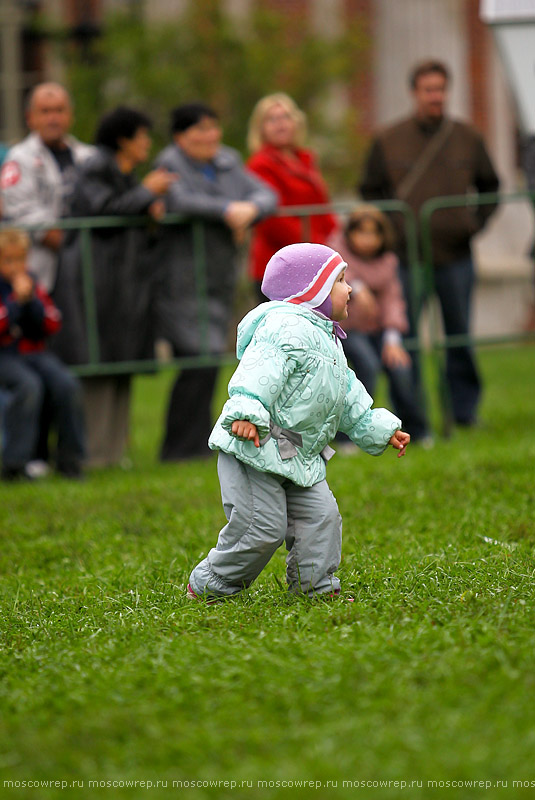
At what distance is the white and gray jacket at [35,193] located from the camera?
7.95 metres

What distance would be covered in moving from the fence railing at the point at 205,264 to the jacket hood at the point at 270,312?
3861mm

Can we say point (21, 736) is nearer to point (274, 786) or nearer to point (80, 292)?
point (274, 786)

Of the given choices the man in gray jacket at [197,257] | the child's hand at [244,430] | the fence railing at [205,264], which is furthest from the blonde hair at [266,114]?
the child's hand at [244,430]

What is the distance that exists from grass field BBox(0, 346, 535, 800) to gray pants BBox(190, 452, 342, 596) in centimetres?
9

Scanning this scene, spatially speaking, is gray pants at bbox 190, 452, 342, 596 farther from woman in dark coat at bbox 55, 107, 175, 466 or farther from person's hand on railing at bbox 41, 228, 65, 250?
person's hand on railing at bbox 41, 228, 65, 250

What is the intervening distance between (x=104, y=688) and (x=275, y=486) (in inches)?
38.5

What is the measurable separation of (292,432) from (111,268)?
4.17 m

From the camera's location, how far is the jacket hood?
4219 mm

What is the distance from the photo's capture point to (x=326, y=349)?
421 cm

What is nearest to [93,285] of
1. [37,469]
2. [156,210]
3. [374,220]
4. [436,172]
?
[156,210]

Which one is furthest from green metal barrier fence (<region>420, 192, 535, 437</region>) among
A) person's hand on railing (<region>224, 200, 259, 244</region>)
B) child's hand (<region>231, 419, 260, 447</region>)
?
child's hand (<region>231, 419, 260, 447</region>)

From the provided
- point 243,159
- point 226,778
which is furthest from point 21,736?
point 243,159

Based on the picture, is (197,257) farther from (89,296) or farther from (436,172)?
(436,172)

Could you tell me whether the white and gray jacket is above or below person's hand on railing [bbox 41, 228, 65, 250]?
above
